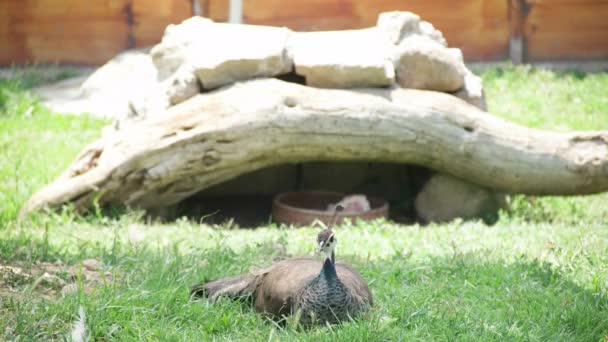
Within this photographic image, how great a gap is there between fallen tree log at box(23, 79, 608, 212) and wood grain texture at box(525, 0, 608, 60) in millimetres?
4382

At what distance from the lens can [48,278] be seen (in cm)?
451

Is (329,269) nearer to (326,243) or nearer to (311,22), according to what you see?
(326,243)

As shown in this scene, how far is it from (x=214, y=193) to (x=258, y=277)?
364 cm

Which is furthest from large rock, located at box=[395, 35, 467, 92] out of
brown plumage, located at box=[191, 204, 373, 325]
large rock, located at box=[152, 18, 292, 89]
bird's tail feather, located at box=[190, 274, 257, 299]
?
bird's tail feather, located at box=[190, 274, 257, 299]

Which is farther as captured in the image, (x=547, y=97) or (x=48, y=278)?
(x=547, y=97)

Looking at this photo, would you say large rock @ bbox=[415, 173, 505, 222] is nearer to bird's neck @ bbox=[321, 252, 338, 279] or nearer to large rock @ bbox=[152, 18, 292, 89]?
large rock @ bbox=[152, 18, 292, 89]

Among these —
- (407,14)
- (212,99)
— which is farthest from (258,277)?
(407,14)

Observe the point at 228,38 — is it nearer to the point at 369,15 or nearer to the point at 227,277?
the point at 227,277

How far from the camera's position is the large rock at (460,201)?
7.41m

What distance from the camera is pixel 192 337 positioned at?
3941 mm

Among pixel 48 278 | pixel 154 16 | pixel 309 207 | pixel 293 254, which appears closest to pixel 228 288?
pixel 48 278

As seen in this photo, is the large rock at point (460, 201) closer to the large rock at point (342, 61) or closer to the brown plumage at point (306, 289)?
the large rock at point (342, 61)

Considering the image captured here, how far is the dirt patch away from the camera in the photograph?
13.9 ft

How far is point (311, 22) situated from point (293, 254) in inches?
251
